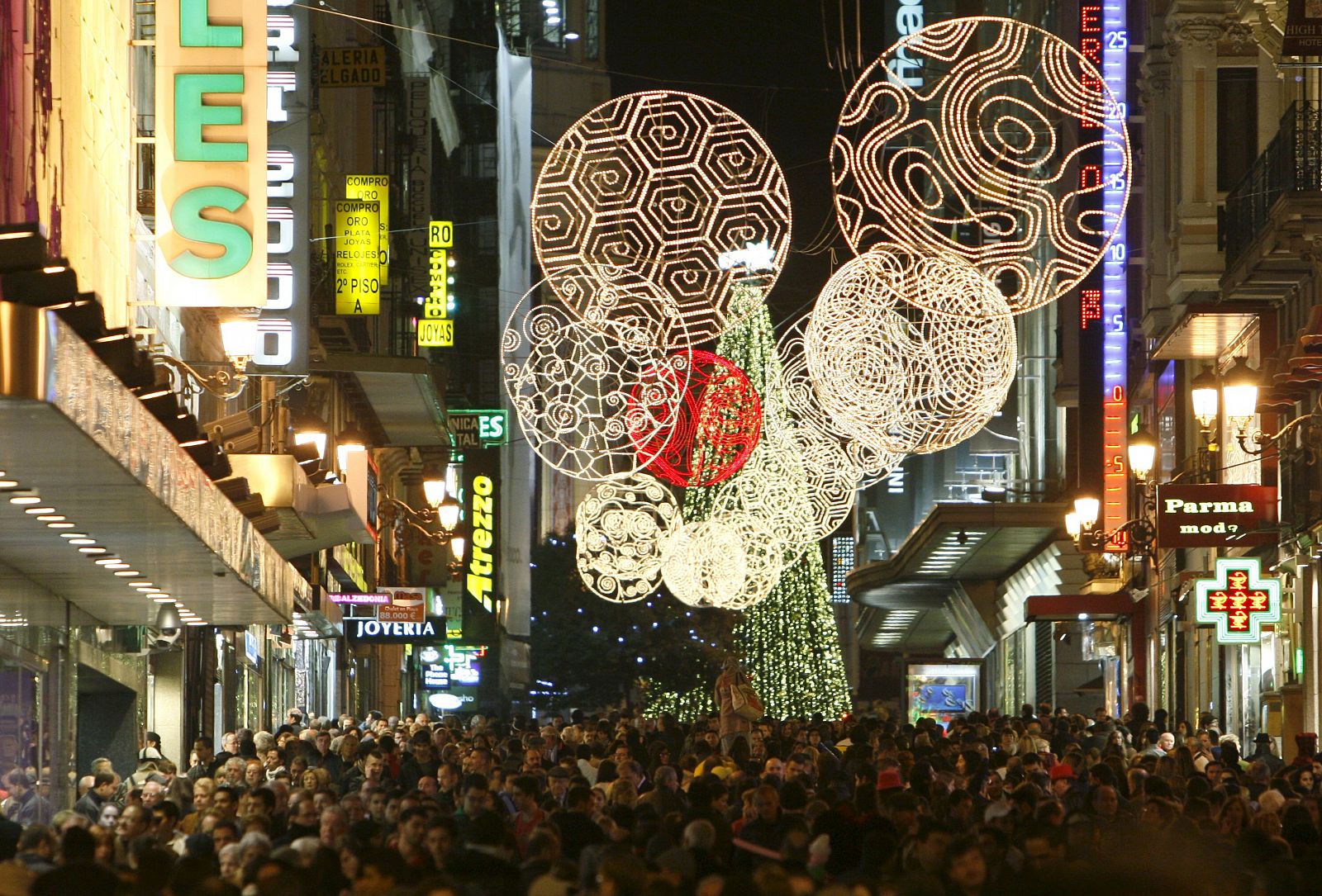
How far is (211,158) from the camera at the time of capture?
22719 millimetres

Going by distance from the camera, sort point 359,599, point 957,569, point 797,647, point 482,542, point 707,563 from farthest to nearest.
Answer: point 482,542 < point 957,569 < point 797,647 < point 359,599 < point 707,563

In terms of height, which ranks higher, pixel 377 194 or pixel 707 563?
pixel 377 194

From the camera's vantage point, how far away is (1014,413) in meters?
72.8

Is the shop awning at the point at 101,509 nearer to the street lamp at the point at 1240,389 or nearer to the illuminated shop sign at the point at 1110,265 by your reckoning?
the street lamp at the point at 1240,389


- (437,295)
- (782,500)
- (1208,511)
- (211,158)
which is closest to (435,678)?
(437,295)

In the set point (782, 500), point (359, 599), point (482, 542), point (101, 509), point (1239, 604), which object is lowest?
point (1239, 604)

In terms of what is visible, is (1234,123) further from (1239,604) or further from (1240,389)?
(1240,389)

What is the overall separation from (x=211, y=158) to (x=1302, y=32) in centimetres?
1155

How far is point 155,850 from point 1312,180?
21.0 metres

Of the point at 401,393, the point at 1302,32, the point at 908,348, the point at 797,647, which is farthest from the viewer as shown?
the point at 797,647

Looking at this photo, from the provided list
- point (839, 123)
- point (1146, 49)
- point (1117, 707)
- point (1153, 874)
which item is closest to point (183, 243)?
point (839, 123)

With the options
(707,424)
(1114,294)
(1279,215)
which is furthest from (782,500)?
(1114,294)

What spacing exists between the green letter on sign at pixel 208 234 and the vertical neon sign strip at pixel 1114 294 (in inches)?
949

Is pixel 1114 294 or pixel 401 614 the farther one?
pixel 1114 294
